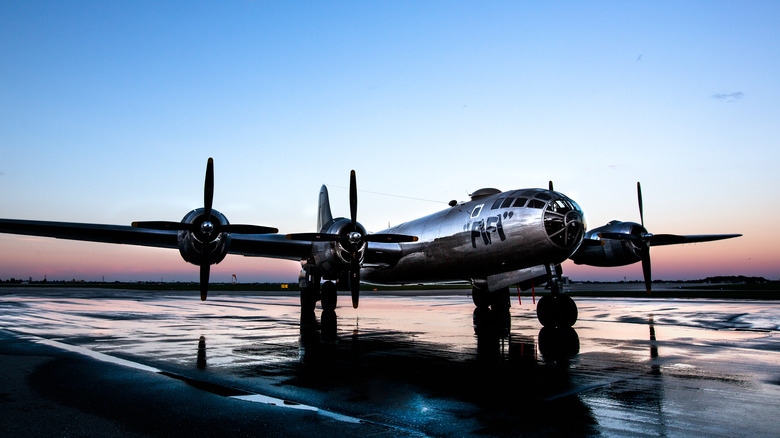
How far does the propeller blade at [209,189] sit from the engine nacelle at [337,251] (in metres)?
4.45

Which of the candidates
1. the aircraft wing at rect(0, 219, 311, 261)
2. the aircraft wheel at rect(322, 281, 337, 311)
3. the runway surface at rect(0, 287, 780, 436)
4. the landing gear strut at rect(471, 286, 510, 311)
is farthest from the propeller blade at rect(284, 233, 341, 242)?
the landing gear strut at rect(471, 286, 510, 311)

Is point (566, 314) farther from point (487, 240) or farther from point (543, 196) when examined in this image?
point (543, 196)

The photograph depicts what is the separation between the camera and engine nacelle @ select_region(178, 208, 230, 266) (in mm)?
17109

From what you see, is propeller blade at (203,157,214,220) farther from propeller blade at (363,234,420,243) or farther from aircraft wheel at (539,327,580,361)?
aircraft wheel at (539,327,580,361)

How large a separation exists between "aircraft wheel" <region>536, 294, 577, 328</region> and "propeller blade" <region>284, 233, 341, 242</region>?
764 centimetres

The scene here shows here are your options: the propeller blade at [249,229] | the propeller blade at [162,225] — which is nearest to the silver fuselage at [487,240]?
the propeller blade at [249,229]

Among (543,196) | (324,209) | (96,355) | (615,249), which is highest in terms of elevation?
(324,209)

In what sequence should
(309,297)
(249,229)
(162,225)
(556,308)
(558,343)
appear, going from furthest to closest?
(309,297)
(249,229)
(162,225)
(556,308)
(558,343)

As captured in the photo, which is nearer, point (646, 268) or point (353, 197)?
point (353, 197)

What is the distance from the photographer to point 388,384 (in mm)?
7750

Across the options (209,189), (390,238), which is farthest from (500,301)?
(209,189)

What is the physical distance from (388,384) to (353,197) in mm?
12286

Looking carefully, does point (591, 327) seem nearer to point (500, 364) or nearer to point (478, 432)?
point (500, 364)

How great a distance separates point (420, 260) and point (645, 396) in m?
13.8
